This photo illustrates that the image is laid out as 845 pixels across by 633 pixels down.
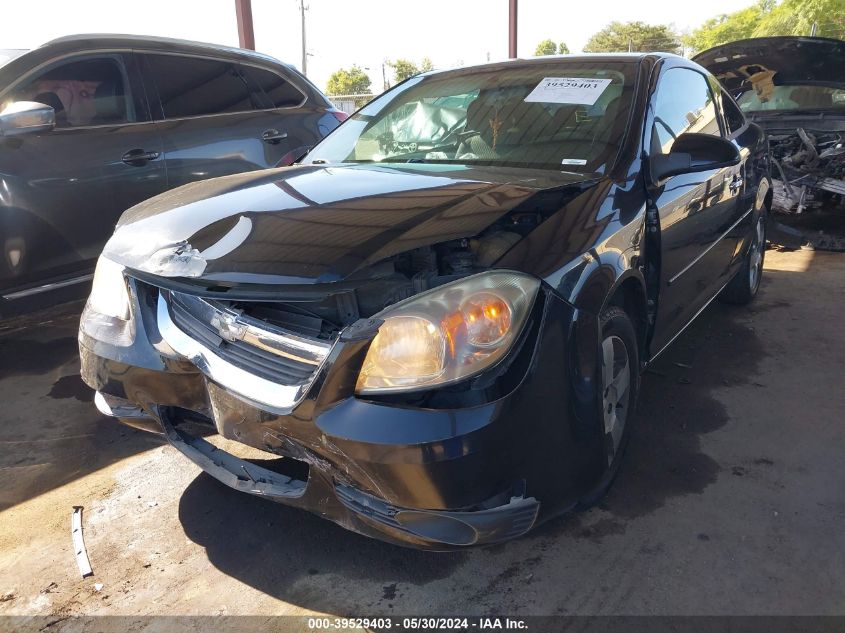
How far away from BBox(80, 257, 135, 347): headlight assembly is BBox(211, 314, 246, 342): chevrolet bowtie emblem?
354 mm

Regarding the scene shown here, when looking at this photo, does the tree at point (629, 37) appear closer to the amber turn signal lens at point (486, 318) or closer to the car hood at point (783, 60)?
the car hood at point (783, 60)

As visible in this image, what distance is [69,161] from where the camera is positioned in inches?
147

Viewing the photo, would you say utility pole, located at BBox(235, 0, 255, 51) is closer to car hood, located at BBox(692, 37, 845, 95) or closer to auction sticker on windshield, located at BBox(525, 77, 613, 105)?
car hood, located at BBox(692, 37, 845, 95)

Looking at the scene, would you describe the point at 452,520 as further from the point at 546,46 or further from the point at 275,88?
the point at 546,46

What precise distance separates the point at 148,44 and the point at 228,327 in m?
3.10

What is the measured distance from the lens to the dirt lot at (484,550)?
79.1 inches

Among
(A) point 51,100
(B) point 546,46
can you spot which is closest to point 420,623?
(A) point 51,100

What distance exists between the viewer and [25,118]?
344cm

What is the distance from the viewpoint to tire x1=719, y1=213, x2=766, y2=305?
4.41m

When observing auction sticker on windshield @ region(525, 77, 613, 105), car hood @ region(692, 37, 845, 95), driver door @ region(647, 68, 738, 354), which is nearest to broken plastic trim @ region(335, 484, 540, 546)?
driver door @ region(647, 68, 738, 354)

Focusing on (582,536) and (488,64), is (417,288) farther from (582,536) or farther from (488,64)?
(488,64)

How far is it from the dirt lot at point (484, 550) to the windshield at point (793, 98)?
4464 mm

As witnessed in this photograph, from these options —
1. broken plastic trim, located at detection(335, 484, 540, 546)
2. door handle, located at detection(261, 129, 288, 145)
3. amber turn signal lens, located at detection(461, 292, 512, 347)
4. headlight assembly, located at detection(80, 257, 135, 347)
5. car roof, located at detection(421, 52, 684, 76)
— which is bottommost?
broken plastic trim, located at detection(335, 484, 540, 546)

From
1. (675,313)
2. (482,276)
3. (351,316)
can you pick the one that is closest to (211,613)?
(351,316)
